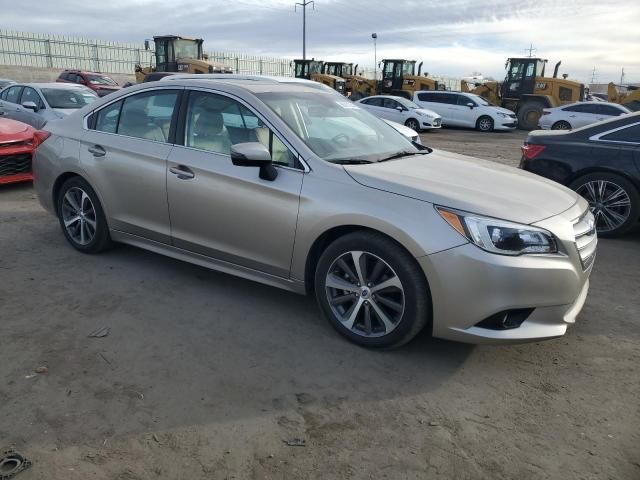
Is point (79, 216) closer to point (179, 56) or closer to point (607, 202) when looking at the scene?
point (607, 202)

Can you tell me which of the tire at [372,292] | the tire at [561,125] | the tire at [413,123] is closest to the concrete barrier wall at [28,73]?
the tire at [413,123]

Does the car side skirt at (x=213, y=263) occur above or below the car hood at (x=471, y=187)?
below

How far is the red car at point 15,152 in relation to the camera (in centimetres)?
737

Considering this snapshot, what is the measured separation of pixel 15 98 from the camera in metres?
11.8

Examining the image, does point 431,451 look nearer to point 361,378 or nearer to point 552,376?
point 361,378

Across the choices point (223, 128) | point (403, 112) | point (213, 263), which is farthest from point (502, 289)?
point (403, 112)

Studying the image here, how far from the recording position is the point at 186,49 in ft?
75.8

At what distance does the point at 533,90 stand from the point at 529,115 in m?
1.18

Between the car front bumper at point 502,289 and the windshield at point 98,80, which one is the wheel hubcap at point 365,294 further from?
the windshield at point 98,80

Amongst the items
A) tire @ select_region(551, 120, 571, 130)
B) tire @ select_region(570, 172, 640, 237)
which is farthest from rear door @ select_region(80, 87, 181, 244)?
tire @ select_region(551, 120, 571, 130)

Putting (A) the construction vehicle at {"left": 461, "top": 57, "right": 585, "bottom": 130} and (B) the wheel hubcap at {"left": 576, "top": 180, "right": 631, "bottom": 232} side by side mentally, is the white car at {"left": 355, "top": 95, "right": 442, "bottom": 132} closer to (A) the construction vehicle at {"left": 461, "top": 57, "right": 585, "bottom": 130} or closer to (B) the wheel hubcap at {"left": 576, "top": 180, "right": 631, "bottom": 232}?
(A) the construction vehicle at {"left": 461, "top": 57, "right": 585, "bottom": 130}

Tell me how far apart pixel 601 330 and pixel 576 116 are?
1799 centimetres

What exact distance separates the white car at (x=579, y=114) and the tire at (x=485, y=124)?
2.96 meters

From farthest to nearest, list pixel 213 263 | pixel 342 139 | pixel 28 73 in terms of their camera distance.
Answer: pixel 28 73
pixel 213 263
pixel 342 139
